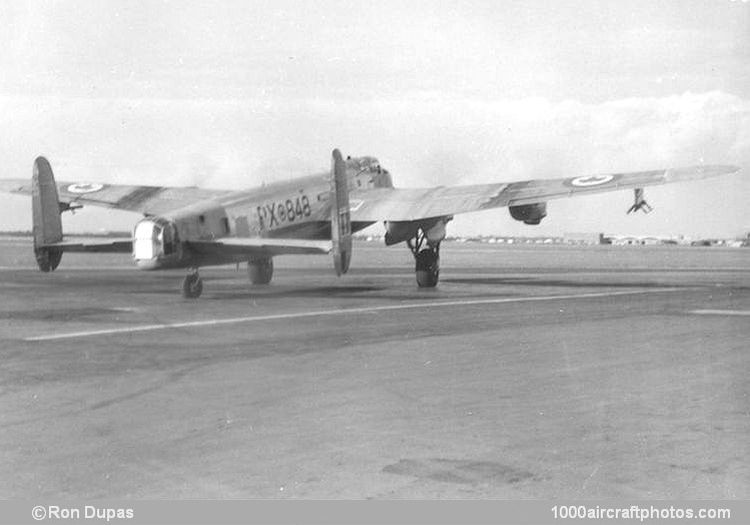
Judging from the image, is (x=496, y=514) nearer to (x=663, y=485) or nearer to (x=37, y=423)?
(x=663, y=485)

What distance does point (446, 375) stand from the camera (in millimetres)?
11688

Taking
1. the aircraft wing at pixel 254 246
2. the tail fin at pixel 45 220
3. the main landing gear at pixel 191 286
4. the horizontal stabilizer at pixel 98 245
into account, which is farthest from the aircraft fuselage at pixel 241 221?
the tail fin at pixel 45 220

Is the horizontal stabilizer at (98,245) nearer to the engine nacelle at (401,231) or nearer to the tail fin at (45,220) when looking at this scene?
the tail fin at (45,220)

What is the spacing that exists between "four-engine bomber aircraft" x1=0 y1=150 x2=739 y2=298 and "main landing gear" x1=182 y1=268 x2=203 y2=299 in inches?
1.0

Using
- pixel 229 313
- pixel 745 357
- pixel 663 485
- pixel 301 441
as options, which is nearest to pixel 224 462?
pixel 301 441

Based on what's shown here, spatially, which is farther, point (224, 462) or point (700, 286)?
point (700, 286)

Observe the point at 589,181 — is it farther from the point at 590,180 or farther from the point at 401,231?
the point at 401,231

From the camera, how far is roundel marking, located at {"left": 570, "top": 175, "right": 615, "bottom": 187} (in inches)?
1033

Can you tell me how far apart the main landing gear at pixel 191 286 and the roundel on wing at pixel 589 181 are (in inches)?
423

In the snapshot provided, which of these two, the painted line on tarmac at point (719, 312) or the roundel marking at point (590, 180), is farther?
the roundel marking at point (590, 180)

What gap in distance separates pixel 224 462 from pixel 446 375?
4.61 meters

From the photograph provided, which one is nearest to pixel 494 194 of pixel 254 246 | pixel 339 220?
pixel 339 220

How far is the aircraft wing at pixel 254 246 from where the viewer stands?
21.8 meters

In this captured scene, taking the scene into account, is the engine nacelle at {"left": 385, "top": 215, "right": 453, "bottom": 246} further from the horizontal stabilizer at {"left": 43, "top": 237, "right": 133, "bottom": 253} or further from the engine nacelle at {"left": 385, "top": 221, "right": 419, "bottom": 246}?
the horizontal stabilizer at {"left": 43, "top": 237, "right": 133, "bottom": 253}
